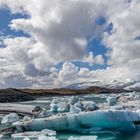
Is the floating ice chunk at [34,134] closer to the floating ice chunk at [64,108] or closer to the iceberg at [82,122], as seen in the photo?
the iceberg at [82,122]

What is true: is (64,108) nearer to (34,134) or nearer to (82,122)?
(82,122)

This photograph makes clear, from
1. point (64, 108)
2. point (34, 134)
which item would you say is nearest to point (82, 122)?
point (34, 134)

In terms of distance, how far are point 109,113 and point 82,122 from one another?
5.23 ft

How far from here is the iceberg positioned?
18344 mm

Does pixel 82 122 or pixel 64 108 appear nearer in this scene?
pixel 82 122

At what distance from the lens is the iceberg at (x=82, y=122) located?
18344 mm

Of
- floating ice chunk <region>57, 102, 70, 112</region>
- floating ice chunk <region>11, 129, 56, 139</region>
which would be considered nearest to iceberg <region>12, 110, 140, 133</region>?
floating ice chunk <region>11, 129, 56, 139</region>

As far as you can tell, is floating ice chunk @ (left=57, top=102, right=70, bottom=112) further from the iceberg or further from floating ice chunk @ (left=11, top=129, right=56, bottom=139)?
floating ice chunk @ (left=11, top=129, right=56, bottom=139)

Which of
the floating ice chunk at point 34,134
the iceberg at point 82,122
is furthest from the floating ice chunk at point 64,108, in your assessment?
the floating ice chunk at point 34,134

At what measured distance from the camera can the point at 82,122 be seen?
1836 centimetres

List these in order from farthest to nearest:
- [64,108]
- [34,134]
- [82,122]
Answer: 1. [64,108]
2. [82,122]
3. [34,134]

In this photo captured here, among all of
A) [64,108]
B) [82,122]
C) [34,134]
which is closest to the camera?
[34,134]

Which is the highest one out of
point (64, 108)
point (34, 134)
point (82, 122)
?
point (64, 108)

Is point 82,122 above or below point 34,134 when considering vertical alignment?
above
